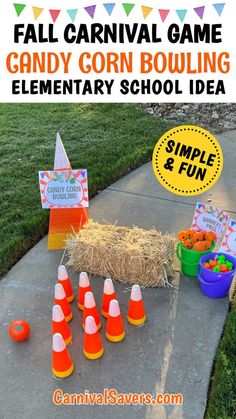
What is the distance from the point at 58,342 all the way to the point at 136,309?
774 millimetres

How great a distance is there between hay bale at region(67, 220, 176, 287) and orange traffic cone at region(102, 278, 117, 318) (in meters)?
0.43

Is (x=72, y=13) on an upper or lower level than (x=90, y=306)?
upper

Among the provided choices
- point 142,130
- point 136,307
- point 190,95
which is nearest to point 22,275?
point 136,307

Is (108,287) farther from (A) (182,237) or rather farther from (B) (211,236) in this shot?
(B) (211,236)

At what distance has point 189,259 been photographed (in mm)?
4113

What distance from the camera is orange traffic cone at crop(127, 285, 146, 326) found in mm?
3602

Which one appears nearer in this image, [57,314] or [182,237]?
[57,314]

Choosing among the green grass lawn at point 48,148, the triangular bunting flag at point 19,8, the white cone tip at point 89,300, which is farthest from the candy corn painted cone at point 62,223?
the triangular bunting flag at point 19,8

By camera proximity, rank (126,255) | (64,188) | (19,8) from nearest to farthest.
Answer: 1. (126,255)
2. (64,188)
3. (19,8)

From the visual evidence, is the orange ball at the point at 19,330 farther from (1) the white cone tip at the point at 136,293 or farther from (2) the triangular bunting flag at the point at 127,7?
(2) the triangular bunting flag at the point at 127,7

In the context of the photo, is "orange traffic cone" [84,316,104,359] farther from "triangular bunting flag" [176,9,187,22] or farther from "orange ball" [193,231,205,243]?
"triangular bunting flag" [176,9,187,22]

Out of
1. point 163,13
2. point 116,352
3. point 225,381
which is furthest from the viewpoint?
point 163,13

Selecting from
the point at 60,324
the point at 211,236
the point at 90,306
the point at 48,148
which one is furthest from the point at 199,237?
the point at 48,148

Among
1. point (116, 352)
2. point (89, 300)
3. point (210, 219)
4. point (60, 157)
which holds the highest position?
point (60, 157)
